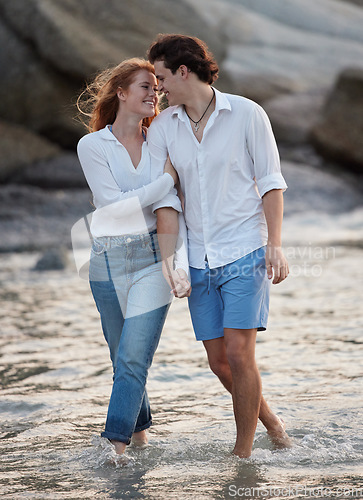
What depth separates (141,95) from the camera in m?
3.99

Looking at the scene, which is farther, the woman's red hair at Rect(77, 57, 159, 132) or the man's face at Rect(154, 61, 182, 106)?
the woman's red hair at Rect(77, 57, 159, 132)

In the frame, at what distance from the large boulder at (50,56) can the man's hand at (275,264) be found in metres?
12.2

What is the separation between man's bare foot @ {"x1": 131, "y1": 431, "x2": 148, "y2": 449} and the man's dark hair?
6.14 feet

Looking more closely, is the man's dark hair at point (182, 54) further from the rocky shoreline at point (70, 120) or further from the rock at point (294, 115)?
the rock at point (294, 115)

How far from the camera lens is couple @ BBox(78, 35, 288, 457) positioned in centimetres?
381

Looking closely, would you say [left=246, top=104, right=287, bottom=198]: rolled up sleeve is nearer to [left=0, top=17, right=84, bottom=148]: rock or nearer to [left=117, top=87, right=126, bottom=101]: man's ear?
[left=117, top=87, right=126, bottom=101]: man's ear

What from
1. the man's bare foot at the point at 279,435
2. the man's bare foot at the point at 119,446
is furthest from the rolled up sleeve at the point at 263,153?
the man's bare foot at the point at 119,446

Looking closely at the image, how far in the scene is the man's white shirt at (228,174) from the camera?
12.5 ft

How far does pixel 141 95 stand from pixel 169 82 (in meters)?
0.19

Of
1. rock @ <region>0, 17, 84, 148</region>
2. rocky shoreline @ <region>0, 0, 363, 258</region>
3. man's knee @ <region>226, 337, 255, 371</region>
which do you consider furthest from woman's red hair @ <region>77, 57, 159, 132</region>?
rock @ <region>0, 17, 84, 148</region>

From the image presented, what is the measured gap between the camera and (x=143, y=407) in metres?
4.20

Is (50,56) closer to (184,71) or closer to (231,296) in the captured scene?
(184,71)

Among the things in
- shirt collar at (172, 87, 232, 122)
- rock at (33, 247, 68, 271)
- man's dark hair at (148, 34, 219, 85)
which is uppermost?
man's dark hair at (148, 34, 219, 85)

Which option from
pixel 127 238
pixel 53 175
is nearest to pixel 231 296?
pixel 127 238
